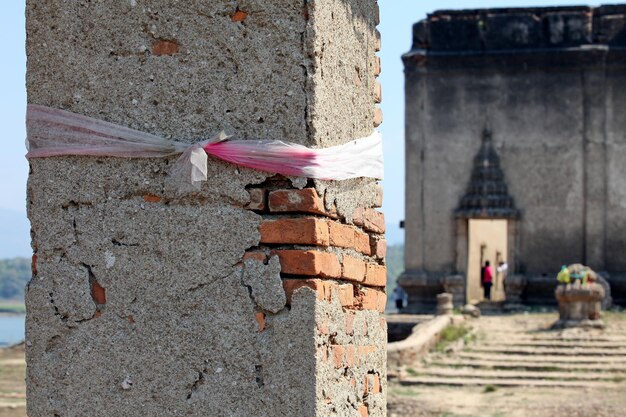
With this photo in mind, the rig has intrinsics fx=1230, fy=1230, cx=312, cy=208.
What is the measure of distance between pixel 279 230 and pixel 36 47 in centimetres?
112

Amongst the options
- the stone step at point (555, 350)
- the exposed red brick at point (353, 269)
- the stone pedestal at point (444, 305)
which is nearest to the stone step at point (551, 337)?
the stone step at point (555, 350)

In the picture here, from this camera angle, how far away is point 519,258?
27.9m

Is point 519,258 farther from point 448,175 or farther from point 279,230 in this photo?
point 279,230

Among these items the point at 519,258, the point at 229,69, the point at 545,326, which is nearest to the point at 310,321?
the point at 229,69

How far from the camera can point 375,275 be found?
4.74m

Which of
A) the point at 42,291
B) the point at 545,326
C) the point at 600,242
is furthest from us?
the point at 600,242

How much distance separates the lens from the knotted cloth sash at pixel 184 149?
4.10 m

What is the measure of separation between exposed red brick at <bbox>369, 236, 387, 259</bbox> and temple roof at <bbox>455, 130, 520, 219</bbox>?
2343 centimetres

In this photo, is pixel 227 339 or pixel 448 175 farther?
pixel 448 175

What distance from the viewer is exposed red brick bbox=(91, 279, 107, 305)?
13.9ft

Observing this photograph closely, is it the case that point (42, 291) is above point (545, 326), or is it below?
above

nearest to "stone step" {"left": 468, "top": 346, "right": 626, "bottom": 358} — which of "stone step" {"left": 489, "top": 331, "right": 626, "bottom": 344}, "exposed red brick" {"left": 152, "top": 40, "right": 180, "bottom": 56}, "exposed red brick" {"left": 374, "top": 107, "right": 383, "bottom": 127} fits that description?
"stone step" {"left": 489, "top": 331, "right": 626, "bottom": 344}

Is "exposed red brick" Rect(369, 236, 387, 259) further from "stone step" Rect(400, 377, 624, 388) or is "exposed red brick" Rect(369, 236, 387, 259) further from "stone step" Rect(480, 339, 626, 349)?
"stone step" Rect(480, 339, 626, 349)

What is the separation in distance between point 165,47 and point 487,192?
24.3 meters
